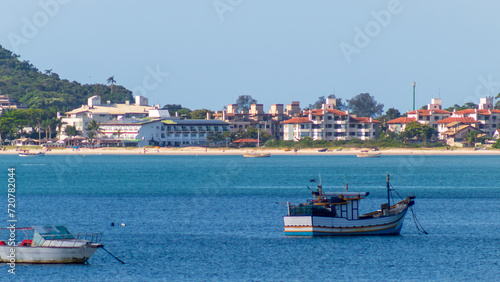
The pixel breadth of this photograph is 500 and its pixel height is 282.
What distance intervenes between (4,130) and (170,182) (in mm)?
105888

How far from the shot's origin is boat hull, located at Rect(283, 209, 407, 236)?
131 ft

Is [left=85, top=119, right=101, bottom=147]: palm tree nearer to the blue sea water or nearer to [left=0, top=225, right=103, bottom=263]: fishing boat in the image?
the blue sea water

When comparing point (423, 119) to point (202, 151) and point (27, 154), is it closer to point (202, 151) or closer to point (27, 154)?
point (202, 151)

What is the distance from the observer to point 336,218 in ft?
132

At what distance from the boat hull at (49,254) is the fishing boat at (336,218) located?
11571 millimetres

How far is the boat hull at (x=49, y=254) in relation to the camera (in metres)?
32.8

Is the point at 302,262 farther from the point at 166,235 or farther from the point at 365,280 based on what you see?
the point at 166,235

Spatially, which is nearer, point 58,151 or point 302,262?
point 302,262

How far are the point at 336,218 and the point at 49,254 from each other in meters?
15.2

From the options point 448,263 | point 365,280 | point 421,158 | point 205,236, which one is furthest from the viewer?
point 421,158

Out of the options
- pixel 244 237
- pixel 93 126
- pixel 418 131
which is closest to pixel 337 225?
pixel 244 237

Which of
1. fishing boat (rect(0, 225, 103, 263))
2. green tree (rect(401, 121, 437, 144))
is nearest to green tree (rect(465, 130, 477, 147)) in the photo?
green tree (rect(401, 121, 437, 144))

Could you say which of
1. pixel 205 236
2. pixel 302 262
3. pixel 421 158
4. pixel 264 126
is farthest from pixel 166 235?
pixel 264 126

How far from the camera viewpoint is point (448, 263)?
35.5 meters
